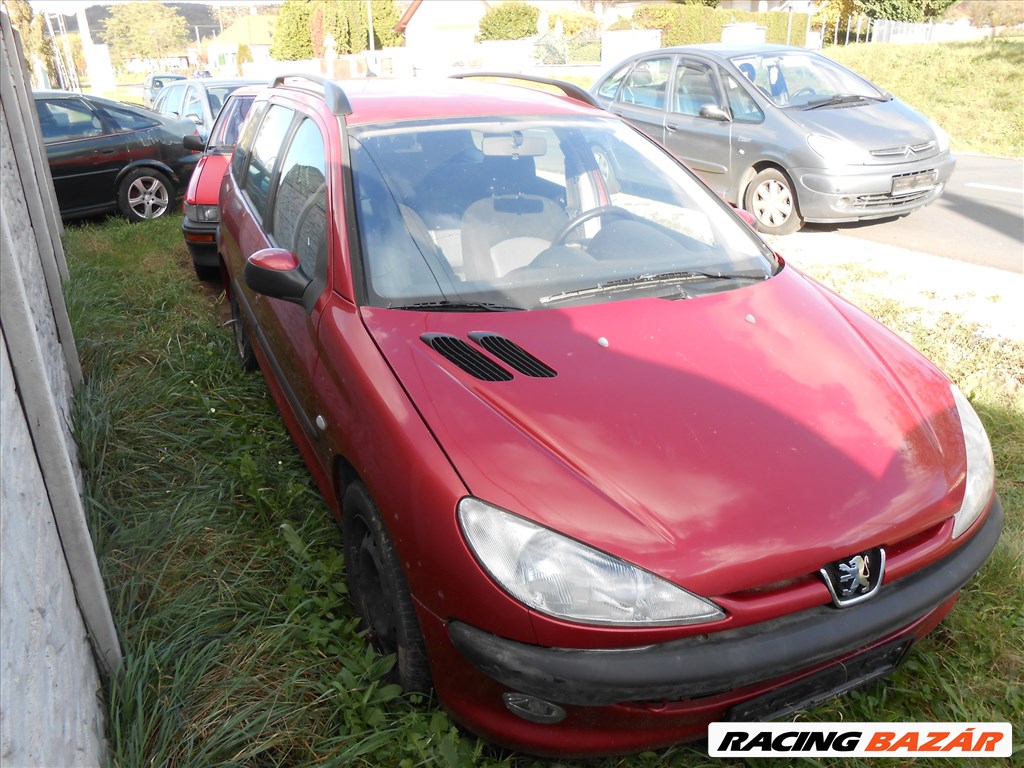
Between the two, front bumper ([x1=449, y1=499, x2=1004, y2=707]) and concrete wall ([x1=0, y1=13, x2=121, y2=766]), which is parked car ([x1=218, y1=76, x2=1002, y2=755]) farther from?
concrete wall ([x1=0, y1=13, x2=121, y2=766])

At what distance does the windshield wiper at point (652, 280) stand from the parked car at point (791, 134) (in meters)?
4.44

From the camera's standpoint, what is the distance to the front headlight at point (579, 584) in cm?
174

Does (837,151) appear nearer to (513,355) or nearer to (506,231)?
(506,231)

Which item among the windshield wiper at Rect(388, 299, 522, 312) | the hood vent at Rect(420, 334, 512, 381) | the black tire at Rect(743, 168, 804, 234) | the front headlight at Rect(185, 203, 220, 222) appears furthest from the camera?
the black tire at Rect(743, 168, 804, 234)

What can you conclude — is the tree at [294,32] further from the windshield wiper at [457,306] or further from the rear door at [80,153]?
the windshield wiper at [457,306]

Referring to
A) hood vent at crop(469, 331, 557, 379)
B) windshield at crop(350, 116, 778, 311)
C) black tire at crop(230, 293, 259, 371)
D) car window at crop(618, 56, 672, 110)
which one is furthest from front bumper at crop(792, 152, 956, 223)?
hood vent at crop(469, 331, 557, 379)

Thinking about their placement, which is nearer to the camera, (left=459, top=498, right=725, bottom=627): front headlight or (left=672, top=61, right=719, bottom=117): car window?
(left=459, top=498, right=725, bottom=627): front headlight

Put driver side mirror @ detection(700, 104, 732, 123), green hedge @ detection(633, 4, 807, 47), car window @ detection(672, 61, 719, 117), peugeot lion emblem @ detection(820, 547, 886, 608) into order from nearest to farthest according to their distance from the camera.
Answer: peugeot lion emblem @ detection(820, 547, 886, 608)
driver side mirror @ detection(700, 104, 732, 123)
car window @ detection(672, 61, 719, 117)
green hedge @ detection(633, 4, 807, 47)

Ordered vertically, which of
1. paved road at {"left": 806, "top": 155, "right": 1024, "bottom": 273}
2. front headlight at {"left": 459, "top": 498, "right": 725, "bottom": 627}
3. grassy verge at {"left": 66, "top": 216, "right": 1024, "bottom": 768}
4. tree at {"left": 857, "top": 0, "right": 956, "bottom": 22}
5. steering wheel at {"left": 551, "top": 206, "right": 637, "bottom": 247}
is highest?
tree at {"left": 857, "top": 0, "right": 956, "bottom": 22}

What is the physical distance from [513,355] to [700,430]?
1.88 ft

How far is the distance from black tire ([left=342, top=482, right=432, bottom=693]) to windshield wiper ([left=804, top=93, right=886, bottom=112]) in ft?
20.9

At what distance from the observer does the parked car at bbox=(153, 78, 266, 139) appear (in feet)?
35.9

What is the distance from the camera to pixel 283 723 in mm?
2156

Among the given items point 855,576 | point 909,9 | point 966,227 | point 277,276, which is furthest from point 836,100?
point 909,9
